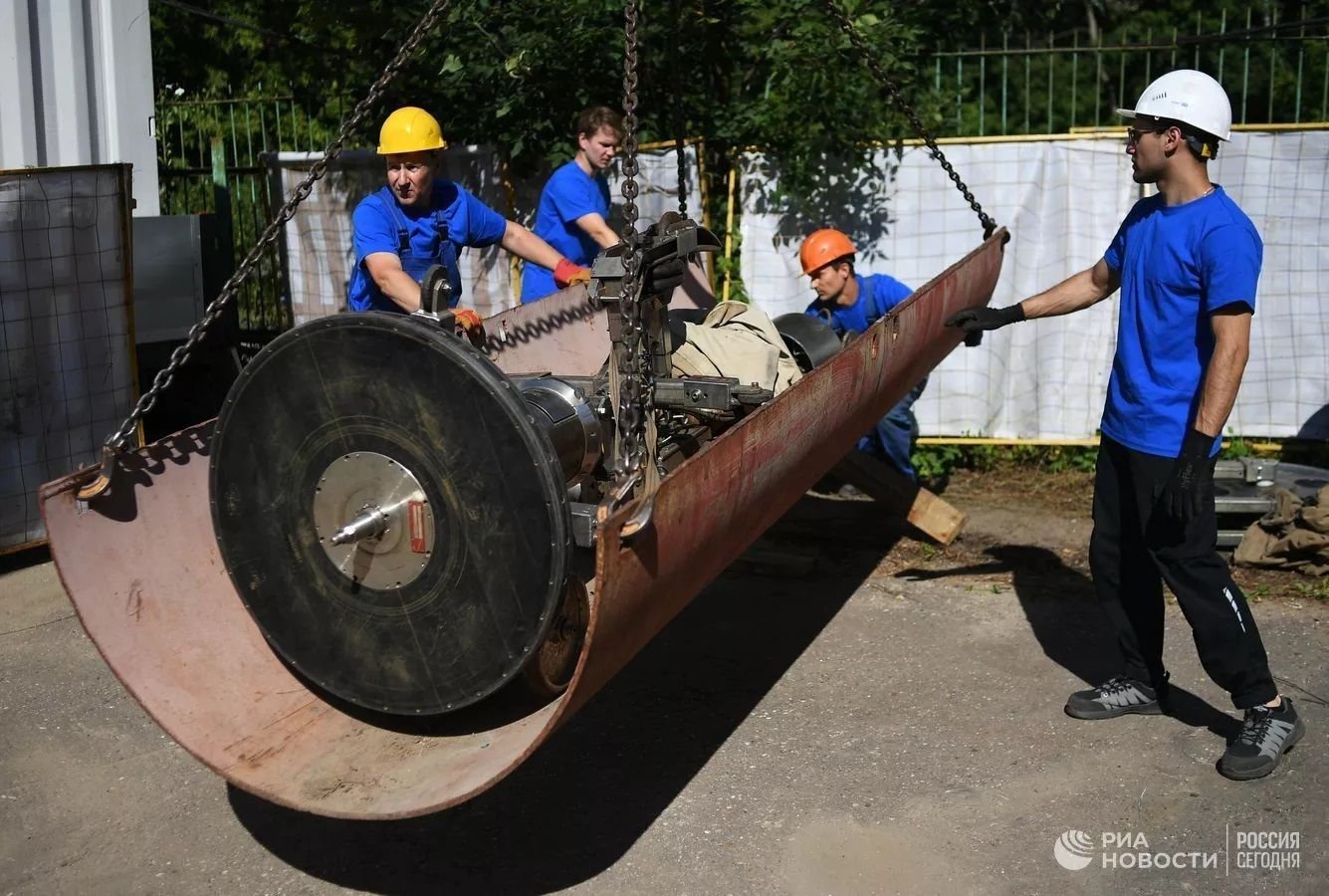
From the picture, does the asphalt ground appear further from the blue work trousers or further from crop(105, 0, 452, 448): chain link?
the blue work trousers

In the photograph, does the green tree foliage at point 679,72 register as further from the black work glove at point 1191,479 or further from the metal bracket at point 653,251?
the black work glove at point 1191,479

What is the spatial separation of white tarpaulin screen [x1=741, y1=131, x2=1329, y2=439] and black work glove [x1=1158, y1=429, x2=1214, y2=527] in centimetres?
351

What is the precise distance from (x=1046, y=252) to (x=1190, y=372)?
340 centimetres

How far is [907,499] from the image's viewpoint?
625cm

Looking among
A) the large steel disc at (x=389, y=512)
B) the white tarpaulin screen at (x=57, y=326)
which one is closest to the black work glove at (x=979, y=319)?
the large steel disc at (x=389, y=512)

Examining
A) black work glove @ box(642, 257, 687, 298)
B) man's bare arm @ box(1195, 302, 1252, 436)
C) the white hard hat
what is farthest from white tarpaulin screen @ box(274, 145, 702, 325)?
man's bare arm @ box(1195, 302, 1252, 436)

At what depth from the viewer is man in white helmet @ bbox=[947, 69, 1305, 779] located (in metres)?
3.83

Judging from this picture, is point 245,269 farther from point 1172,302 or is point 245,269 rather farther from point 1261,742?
point 1261,742

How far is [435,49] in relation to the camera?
7664 mm

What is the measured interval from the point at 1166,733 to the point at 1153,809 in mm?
513

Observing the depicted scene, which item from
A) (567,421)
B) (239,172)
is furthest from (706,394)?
(239,172)

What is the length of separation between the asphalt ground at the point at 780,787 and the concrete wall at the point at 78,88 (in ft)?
8.66

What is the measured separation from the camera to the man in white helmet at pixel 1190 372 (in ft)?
12.6

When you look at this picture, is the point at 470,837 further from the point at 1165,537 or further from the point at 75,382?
the point at 75,382
